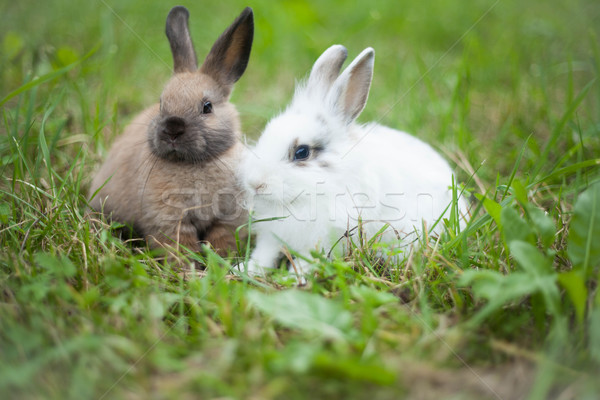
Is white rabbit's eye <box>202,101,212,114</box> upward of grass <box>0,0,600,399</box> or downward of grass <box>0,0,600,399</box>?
upward

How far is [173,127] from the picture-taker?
10.4 ft

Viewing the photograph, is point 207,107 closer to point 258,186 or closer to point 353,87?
point 258,186

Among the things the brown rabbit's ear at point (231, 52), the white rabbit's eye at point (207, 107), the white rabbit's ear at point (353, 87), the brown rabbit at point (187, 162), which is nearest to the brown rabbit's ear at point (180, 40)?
the brown rabbit at point (187, 162)

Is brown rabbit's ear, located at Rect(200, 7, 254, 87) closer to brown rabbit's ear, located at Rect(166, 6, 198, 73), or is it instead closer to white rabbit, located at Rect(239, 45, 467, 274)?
brown rabbit's ear, located at Rect(166, 6, 198, 73)

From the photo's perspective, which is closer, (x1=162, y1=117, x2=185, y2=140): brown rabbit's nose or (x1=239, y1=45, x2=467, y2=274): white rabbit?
(x1=239, y1=45, x2=467, y2=274): white rabbit

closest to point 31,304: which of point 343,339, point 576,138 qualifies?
point 343,339

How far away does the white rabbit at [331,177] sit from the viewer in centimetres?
300

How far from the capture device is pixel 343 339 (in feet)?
6.25

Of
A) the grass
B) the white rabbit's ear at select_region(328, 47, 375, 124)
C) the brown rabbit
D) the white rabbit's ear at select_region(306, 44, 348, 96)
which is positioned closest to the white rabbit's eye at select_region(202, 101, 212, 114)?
the brown rabbit

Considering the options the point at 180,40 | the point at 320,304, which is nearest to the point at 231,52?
the point at 180,40

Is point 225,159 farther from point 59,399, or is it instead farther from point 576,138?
point 576,138

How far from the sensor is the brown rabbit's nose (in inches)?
124

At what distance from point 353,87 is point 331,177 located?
0.69 meters

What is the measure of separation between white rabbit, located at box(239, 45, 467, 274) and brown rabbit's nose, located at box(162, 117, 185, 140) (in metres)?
0.47
